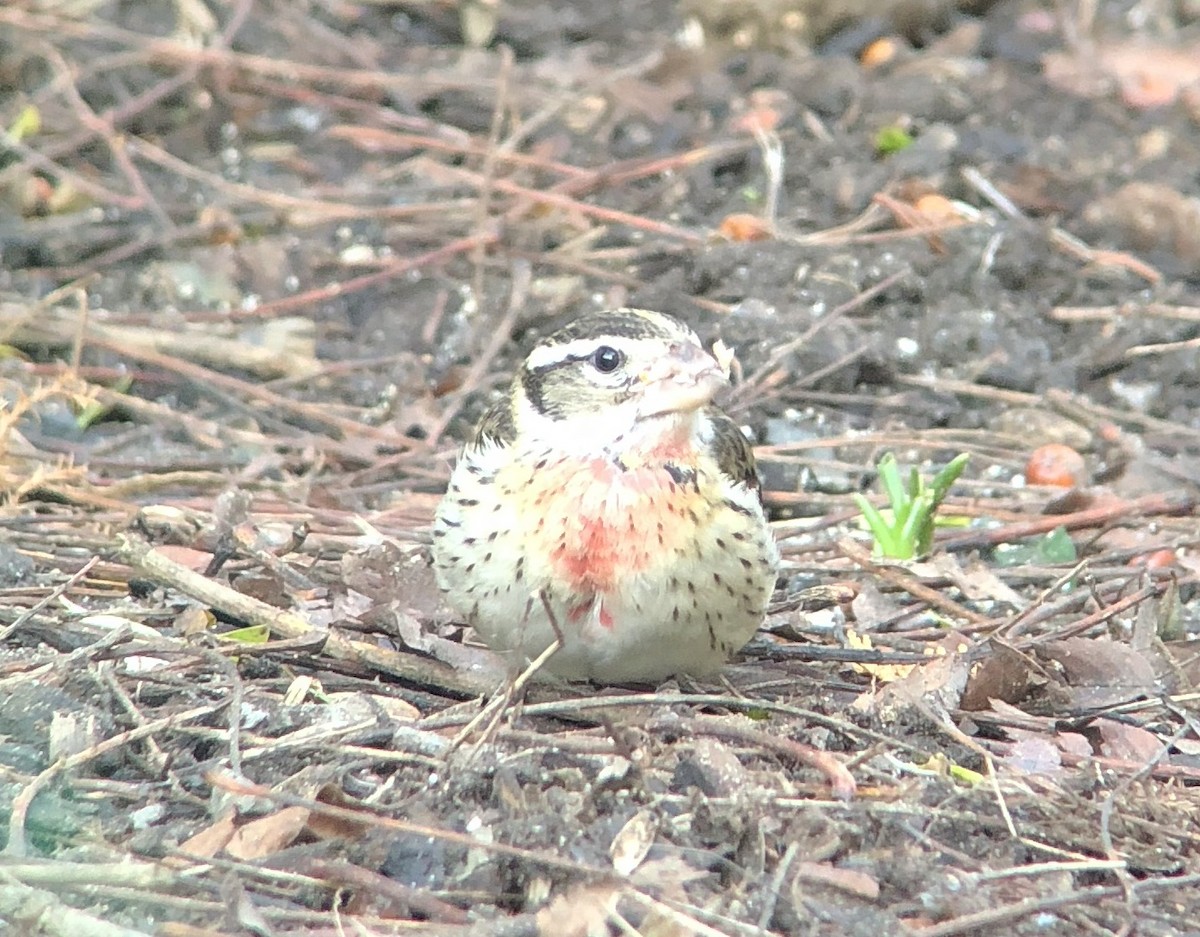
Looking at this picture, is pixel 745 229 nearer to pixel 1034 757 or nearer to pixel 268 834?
pixel 1034 757

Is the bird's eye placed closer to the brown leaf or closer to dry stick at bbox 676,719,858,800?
dry stick at bbox 676,719,858,800

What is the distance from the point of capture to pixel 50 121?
363 inches

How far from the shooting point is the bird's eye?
4590mm

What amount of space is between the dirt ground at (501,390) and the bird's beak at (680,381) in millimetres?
714

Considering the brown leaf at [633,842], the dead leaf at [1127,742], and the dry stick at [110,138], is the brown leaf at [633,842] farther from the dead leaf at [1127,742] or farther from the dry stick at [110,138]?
the dry stick at [110,138]

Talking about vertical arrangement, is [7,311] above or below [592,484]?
below

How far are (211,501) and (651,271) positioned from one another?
2536 mm

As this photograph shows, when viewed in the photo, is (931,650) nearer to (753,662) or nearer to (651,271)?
(753,662)

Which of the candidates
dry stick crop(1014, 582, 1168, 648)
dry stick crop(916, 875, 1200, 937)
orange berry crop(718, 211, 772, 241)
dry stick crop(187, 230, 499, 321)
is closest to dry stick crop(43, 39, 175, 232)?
dry stick crop(187, 230, 499, 321)

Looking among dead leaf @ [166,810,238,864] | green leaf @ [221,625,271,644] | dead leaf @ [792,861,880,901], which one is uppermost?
dead leaf @ [792,861,880,901]

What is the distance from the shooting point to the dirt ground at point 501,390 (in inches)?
145

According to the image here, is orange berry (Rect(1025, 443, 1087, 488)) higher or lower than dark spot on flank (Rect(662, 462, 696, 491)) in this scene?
lower

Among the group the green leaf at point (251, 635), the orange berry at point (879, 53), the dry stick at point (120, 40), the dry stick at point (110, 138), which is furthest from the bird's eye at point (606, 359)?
the orange berry at point (879, 53)

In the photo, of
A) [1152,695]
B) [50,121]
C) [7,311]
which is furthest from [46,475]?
[50,121]
